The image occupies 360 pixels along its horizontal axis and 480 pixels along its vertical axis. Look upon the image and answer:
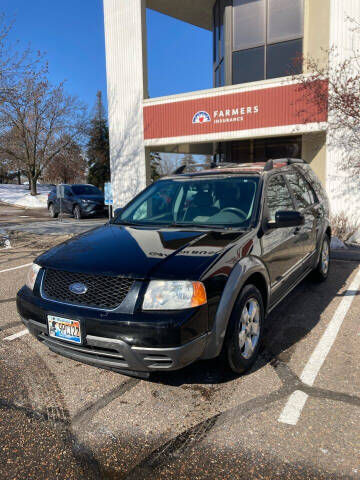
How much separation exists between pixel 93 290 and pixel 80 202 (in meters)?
15.4

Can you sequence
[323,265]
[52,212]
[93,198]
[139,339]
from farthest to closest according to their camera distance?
[52,212] < [93,198] < [323,265] < [139,339]

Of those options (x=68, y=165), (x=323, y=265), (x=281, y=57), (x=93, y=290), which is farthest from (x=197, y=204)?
(x=68, y=165)

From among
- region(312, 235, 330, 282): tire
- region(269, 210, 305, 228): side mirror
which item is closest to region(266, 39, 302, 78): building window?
region(312, 235, 330, 282): tire

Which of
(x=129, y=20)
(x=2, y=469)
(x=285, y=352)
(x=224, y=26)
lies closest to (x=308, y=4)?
(x=224, y=26)

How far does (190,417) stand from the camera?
2.59m

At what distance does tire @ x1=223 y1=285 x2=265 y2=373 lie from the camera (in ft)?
9.30

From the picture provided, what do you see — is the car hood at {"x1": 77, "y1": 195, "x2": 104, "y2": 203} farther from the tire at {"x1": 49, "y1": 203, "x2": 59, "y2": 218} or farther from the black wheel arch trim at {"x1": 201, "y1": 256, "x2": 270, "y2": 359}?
the black wheel arch trim at {"x1": 201, "y1": 256, "x2": 270, "y2": 359}

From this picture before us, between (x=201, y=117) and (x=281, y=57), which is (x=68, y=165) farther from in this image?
(x=281, y=57)

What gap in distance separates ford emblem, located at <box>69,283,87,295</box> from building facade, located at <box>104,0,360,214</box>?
11.2 m

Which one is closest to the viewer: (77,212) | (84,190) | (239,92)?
(239,92)

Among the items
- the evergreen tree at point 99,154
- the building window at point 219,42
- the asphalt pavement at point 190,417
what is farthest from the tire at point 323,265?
the evergreen tree at point 99,154

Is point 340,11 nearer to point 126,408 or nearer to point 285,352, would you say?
point 285,352

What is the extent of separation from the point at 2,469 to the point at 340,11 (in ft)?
45.1

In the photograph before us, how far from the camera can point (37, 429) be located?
2.48 metres
